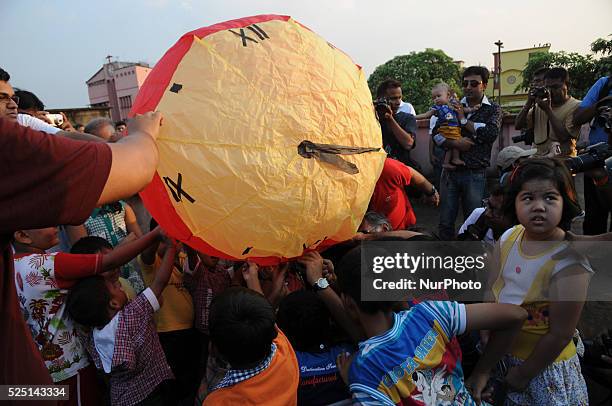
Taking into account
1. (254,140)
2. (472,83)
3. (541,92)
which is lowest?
(254,140)

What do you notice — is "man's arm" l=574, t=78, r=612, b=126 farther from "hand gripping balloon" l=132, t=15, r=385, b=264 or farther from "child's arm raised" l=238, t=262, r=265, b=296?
"child's arm raised" l=238, t=262, r=265, b=296

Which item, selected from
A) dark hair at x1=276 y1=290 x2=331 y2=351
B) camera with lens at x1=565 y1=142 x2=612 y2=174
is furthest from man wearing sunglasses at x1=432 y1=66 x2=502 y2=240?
dark hair at x1=276 y1=290 x2=331 y2=351

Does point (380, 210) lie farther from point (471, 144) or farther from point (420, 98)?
point (420, 98)

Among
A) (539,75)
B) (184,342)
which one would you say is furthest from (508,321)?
(539,75)

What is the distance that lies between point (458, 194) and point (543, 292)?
280 cm

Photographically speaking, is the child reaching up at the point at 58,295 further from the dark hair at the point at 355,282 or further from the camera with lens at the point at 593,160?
the camera with lens at the point at 593,160

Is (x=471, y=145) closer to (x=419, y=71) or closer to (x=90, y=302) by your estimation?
(x=90, y=302)

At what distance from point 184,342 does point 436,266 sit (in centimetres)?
141

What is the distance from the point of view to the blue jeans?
4094mm

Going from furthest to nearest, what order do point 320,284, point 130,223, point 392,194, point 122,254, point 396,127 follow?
point 396,127 → point 130,223 → point 392,194 → point 122,254 → point 320,284

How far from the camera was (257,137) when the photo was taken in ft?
4.40

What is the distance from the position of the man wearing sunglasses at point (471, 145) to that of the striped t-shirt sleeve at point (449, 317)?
2867 mm

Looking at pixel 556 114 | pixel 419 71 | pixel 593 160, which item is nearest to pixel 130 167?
pixel 593 160

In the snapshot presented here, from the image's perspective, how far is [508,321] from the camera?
4.76ft
